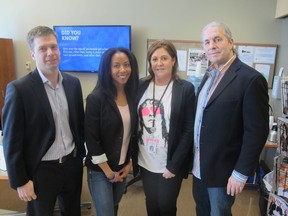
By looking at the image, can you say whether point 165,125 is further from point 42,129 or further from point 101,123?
point 42,129

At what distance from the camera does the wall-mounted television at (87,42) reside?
324cm

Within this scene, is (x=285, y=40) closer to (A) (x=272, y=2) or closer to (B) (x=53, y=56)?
(A) (x=272, y=2)

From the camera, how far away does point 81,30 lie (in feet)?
10.9

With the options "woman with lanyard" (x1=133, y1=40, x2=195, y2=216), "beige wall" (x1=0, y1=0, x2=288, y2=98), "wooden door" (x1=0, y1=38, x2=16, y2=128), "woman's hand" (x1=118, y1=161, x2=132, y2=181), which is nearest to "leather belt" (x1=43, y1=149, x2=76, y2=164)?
"woman's hand" (x1=118, y1=161, x2=132, y2=181)

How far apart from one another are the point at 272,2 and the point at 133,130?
2.67 metres

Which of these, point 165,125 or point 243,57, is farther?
point 243,57

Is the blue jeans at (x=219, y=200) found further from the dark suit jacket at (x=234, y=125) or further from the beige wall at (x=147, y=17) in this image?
the beige wall at (x=147, y=17)

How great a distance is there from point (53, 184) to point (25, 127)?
1.27 ft

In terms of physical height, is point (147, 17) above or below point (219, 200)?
above

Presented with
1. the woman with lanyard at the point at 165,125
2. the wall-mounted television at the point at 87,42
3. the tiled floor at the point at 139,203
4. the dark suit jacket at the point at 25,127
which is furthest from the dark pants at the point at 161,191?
the wall-mounted television at the point at 87,42

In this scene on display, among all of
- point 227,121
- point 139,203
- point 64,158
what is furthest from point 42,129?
point 139,203

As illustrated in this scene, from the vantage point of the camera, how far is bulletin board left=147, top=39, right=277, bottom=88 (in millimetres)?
3084

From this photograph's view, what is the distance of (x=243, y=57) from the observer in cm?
313

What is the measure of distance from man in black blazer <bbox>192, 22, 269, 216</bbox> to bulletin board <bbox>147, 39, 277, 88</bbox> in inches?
73.7
